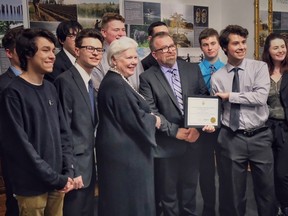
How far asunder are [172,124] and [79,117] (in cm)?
66

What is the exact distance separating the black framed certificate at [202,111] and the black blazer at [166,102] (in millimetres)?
88

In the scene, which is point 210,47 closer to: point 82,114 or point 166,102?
point 166,102

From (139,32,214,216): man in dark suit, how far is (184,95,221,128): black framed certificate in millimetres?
58

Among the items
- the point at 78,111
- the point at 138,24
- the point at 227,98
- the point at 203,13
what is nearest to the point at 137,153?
the point at 78,111

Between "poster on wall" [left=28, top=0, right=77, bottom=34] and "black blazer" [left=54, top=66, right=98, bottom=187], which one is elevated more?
"poster on wall" [left=28, top=0, right=77, bottom=34]

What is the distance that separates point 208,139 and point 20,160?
1466 mm

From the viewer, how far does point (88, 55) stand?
7.15ft

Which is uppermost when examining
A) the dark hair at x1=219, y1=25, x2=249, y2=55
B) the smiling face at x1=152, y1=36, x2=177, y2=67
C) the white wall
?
the white wall

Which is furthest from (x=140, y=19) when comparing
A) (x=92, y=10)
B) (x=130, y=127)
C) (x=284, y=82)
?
(x=130, y=127)

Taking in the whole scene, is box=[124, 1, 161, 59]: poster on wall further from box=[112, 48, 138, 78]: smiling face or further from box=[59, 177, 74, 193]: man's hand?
box=[59, 177, 74, 193]: man's hand

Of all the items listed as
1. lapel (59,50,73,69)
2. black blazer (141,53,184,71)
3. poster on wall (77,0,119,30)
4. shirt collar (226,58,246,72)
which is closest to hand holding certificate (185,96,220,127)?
shirt collar (226,58,246,72)

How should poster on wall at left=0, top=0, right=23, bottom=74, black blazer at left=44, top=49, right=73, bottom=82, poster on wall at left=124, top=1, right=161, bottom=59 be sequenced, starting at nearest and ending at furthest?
black blazer at left=44, top=49, right=73, bottom=82 → poster on wall at left=0, top=0, right=23, bottom=74 → poster on wall at left=124, top=1, right=161, bottom=59

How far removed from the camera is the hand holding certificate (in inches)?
94.7

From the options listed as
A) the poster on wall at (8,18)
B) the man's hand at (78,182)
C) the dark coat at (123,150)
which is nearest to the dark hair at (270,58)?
the dark coat at (123,150)
